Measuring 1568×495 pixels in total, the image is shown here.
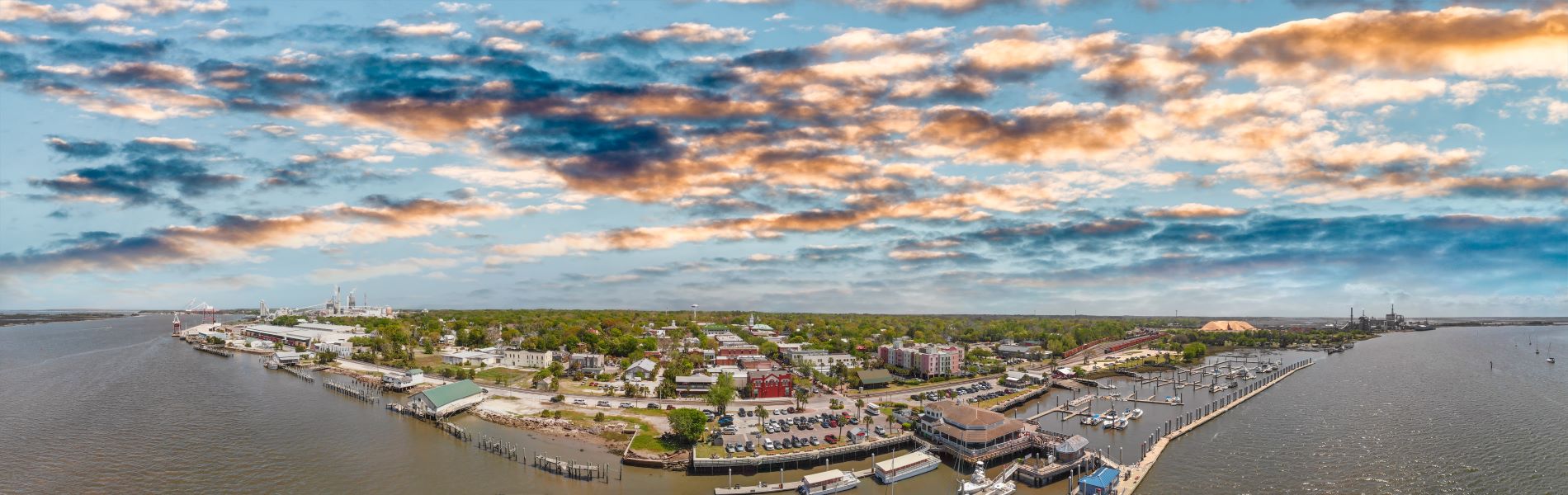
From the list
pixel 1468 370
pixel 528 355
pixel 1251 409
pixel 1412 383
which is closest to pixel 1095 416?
pixel 1251 409

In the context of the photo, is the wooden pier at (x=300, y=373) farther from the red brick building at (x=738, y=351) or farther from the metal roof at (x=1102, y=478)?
the metal roof at (x=1102, y=478)

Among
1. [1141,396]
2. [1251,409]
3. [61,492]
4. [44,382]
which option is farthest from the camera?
[44,382]

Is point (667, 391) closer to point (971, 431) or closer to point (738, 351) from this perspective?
point (971, 431)

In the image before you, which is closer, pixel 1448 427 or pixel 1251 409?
pixel 1448 427

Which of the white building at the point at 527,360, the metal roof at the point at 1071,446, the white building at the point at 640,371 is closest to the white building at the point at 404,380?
the white building at the point at 527,360

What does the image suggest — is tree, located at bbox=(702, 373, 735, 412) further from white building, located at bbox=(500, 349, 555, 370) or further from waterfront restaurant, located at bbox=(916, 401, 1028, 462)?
white building, located at bbox=(500, 349, 555, 370)

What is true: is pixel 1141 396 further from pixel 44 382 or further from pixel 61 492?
pixel 44 382

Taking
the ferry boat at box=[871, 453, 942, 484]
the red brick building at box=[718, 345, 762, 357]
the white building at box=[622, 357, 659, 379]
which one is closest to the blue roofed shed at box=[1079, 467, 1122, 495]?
the ferry boat at box=[871, 453, 942, 484]
